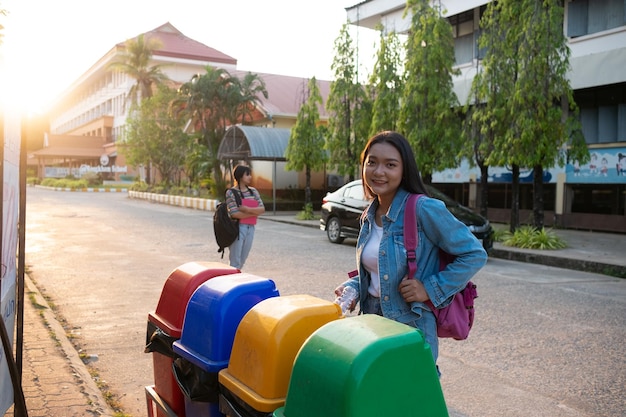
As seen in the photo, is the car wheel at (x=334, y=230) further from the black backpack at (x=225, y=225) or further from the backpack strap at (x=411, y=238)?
the backpack strap at (x=411, y=238)

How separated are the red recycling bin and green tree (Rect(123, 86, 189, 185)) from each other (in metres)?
33.5

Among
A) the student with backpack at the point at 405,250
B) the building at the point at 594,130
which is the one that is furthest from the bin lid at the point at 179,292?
the building at the point at 594,130

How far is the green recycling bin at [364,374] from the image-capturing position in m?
1.66

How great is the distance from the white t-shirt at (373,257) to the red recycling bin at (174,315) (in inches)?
27.6

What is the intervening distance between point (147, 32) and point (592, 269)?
5814 cm

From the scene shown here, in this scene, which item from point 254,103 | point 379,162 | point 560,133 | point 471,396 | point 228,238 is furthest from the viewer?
point 254,103

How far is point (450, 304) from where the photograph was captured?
8.56ft

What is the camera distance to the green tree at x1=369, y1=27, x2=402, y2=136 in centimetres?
1825

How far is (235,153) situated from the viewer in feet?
84.3

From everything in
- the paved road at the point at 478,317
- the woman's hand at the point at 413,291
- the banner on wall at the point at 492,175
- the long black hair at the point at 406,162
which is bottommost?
the paved road at the point at 478,317

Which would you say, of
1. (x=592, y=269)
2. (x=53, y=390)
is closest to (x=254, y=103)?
(x=592, y=269)

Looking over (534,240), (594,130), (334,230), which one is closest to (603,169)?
(594,130)

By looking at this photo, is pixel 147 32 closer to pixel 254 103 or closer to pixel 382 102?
pixel 254 103

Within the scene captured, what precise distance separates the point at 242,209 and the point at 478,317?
3011mm
